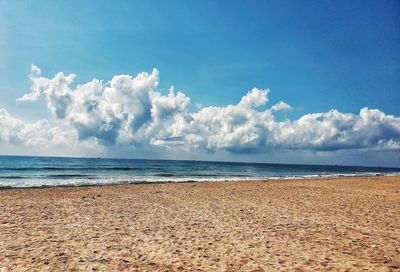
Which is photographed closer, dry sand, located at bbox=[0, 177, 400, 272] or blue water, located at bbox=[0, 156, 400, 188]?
dry sand, located at bbox=[0, 177, 400, 272]

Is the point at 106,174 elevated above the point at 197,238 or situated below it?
below

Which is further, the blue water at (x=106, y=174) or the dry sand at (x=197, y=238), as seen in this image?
the blue water at (x=106, y=174)

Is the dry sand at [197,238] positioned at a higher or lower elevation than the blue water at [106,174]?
higher

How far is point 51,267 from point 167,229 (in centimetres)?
471

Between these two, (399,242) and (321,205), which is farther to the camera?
(321,205)

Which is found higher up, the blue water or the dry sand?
the dry sand

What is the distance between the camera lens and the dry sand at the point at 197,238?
7.82 m

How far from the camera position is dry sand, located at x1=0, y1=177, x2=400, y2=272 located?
308 inches

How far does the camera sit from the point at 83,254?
8461mm

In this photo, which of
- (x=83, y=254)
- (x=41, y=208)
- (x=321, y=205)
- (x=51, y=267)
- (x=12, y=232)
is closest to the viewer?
(x=51, y=267)

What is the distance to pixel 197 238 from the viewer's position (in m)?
10.2

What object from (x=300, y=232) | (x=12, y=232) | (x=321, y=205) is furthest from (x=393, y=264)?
(x=12, y=232)

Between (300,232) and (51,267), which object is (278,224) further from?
(51,267)

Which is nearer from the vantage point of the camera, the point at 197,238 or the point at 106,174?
the point at 197,238
